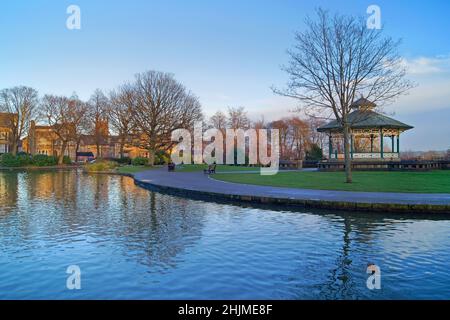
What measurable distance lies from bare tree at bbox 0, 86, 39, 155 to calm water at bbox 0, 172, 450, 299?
174 ft

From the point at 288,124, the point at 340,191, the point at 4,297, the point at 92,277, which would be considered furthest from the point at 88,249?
the point at 288,124

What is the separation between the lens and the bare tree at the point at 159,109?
47500mm

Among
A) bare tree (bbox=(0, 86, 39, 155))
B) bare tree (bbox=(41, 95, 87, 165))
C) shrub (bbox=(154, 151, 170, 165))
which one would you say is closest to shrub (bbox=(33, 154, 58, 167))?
bare tree (bbox=(41, 95, 87, 165))

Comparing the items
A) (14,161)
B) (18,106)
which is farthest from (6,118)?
(14,161)

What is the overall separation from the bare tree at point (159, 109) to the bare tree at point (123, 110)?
1303 millimetres

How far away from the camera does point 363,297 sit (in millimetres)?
5672

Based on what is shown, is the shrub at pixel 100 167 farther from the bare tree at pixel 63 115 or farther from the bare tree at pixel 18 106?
the bare tree at pixel 18 106

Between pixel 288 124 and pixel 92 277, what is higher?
pixel 288 124

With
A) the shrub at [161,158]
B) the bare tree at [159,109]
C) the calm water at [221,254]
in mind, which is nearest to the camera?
the calm water at [221,254]

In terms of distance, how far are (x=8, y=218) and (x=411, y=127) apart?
37650 mm

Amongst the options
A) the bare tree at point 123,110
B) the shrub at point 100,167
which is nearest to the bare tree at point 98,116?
the bare tree at point 123,110

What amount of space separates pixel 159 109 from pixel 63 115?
21.5m
